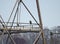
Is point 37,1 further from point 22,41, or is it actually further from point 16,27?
point 22,41

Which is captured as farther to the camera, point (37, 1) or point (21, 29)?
point (21, 29)

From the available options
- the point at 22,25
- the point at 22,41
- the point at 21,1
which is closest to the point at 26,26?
the point at 22,25

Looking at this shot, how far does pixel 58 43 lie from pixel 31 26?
1203 centimetres

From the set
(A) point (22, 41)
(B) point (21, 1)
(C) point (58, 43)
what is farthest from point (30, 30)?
(A) point (22, 41)

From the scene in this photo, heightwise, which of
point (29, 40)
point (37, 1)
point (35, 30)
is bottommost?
point (29, 40)

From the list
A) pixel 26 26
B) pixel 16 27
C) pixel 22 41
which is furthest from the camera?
pixel 22 41

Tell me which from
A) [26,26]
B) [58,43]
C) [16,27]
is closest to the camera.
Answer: [16,27]

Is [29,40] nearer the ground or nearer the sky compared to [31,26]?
A: nearer the ground

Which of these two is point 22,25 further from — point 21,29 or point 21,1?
point 21,1

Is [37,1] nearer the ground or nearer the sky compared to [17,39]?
nearer the sky

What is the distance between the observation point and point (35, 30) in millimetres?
17172

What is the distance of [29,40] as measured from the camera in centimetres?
3519

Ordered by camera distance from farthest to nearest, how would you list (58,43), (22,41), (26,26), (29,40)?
(29,40) → (22,41) → (58,43) → (26,26)

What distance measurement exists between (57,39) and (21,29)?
14.1 m
